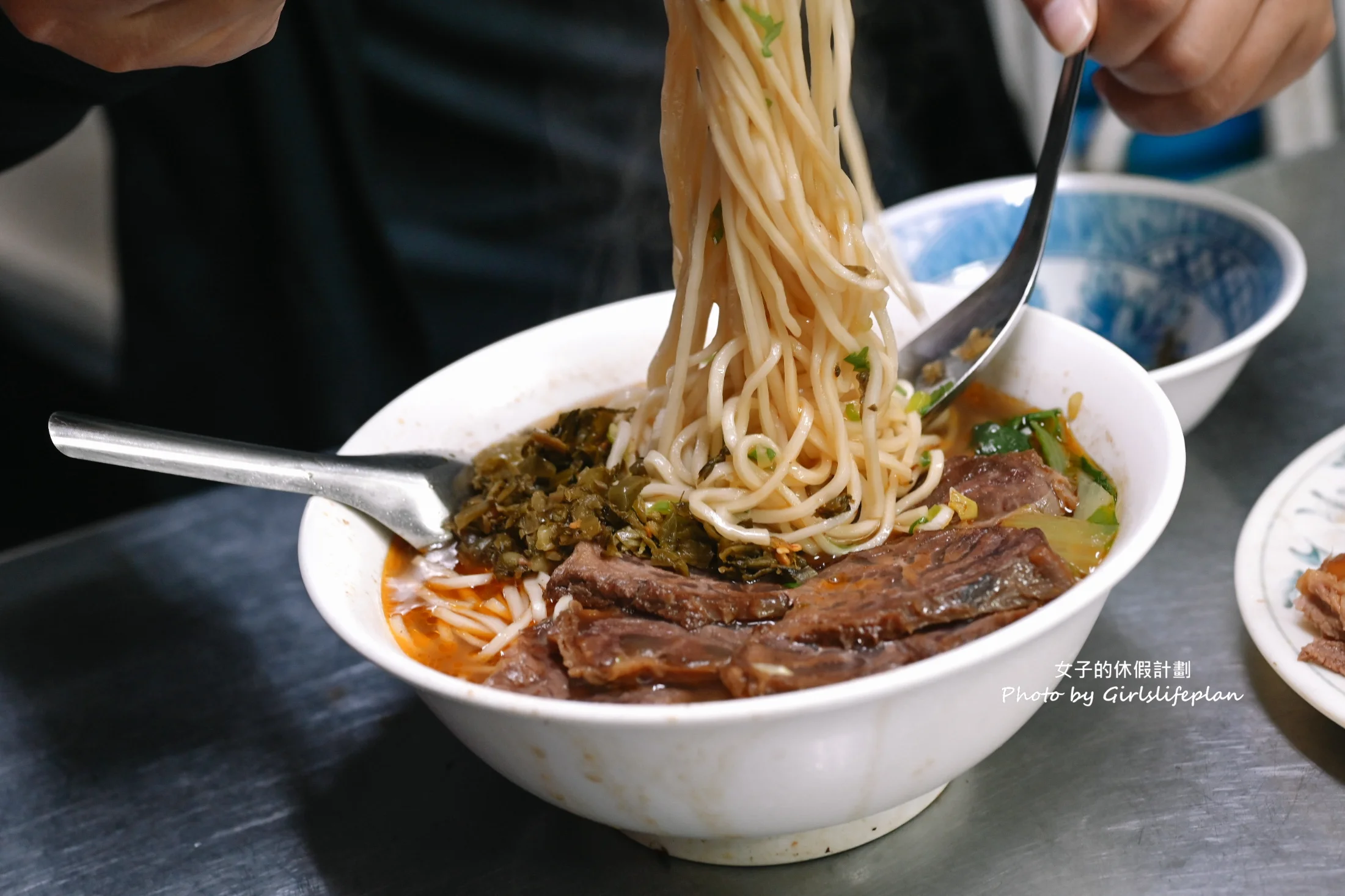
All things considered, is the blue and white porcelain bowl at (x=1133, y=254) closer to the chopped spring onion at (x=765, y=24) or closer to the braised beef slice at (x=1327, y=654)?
the braised beef slice at (x=1327, y=654)

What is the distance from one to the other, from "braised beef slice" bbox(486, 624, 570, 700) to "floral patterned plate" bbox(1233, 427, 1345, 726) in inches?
47.5

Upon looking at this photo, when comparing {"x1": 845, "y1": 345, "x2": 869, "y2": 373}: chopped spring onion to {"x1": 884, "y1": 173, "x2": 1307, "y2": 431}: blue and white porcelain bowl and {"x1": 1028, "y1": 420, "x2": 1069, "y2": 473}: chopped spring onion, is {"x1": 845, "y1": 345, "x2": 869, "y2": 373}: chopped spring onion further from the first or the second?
{"x1": 884, "y1": 173, "x2": 1307, "y2": 431}: blue and white porcelain bowl

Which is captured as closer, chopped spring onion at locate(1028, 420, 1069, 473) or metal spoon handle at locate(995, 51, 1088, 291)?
chopped spring onion at locate(1028, 420, 1069, 473)

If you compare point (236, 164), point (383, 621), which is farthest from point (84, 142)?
point (383, 621)

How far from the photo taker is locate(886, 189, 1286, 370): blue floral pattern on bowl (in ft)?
9.02

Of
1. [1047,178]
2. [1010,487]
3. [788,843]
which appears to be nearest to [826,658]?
[788,843]

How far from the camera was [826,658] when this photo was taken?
1.48m

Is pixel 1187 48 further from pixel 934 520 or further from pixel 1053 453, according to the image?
pixel 934 520

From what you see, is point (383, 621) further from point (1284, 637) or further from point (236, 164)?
point (236, 164)

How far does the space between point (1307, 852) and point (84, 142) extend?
5374 mm

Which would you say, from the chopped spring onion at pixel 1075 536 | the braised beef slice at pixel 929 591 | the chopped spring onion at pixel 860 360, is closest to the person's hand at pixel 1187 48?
the chopped spring onion at pixel 860 360

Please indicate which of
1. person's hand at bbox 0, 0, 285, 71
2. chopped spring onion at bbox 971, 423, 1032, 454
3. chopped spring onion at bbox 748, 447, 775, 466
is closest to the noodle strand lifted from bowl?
chopped spring onion at bbox 748, 447, 775, 466

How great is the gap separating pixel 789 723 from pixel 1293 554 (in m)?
1.27

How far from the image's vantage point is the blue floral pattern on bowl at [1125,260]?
9.02ft
